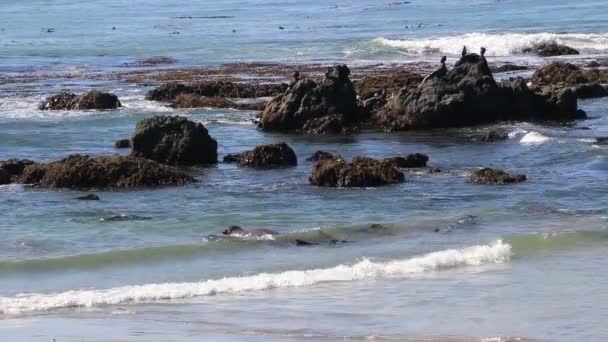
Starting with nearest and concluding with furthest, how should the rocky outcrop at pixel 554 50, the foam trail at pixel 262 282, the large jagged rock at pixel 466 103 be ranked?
the foam trail at pixel 262 282 → the large jagged rock at pixel 466 103 → the rocky outcrop at pixel 554 50

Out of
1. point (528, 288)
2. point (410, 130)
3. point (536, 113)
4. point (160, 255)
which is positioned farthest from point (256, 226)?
point (536, 113)

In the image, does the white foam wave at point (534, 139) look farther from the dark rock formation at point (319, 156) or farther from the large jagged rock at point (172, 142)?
the large jagged rock at point (172, 142)

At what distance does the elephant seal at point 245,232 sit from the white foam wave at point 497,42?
33.4 metres

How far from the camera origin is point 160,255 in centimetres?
1812

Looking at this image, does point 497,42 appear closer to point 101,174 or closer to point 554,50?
point 554,50

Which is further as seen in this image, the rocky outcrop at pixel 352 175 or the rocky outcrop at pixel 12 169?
the rocky outcrop at pixel 12 169

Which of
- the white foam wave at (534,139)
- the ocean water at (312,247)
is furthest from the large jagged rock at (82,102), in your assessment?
the white foam wave at (534,139)

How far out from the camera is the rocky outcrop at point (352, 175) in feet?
74.6

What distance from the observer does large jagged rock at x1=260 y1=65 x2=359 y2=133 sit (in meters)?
30.4

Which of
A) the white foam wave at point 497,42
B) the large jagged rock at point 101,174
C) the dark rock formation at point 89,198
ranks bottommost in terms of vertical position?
the white foam wave at point 497,42

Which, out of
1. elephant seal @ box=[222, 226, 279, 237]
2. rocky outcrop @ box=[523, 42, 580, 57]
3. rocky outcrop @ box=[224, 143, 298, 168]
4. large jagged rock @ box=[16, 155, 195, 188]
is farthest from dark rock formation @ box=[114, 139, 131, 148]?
rocky outcrop @ box=[523, 42, 580, 57]

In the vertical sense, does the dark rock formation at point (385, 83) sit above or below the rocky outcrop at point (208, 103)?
above

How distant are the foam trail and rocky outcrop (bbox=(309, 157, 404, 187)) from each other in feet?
16.7

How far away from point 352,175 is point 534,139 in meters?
6.20
